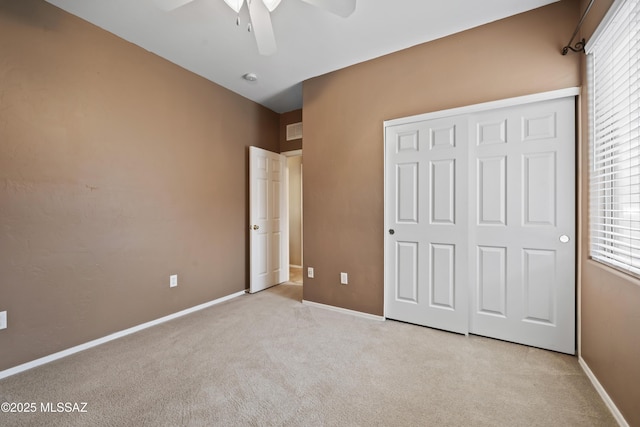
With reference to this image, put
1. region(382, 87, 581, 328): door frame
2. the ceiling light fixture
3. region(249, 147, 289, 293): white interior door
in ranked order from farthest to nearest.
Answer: region(249, 147, 289, 293): white interior door → the ceiling light fixture → region(382, 87, 581, 328): door frame

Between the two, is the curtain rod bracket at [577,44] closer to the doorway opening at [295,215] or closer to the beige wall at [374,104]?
the beige wall at [374,104]

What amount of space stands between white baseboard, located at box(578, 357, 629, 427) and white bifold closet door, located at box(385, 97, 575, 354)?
9.1 inches

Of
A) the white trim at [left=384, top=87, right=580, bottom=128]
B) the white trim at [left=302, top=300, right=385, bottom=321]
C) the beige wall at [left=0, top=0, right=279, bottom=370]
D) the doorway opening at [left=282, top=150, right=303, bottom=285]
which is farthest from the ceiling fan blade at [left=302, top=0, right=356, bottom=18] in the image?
the doorway opening at [left=282, top=150, right=303, bottom=285]

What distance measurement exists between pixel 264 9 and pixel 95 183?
1.94 meters

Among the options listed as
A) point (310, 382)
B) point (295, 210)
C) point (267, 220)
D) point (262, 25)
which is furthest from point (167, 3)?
point (295, 210)

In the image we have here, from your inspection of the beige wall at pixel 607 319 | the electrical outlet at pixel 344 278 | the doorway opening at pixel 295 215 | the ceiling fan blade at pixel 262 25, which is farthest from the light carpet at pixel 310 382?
the doorway opening at pixel 295 215

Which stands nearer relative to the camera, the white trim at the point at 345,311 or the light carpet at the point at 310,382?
the light carpet at the point at 310,382

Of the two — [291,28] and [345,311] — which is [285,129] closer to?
[291,28]

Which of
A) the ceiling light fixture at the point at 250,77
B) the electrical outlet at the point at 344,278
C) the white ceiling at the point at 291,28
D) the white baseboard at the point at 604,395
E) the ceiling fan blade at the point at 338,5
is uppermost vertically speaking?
the white ceiling at the point at 291,28

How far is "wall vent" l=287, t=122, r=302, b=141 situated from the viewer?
4125mm

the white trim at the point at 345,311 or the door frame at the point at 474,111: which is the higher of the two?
the door frame at the point at 474,111

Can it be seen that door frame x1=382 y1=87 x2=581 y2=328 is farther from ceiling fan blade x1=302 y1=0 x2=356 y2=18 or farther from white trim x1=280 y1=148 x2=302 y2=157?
white trim x1=280 y1=148 x2=302 y2=157

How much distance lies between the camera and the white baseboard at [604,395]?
139cm

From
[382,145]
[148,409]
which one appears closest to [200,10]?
[382,145]
